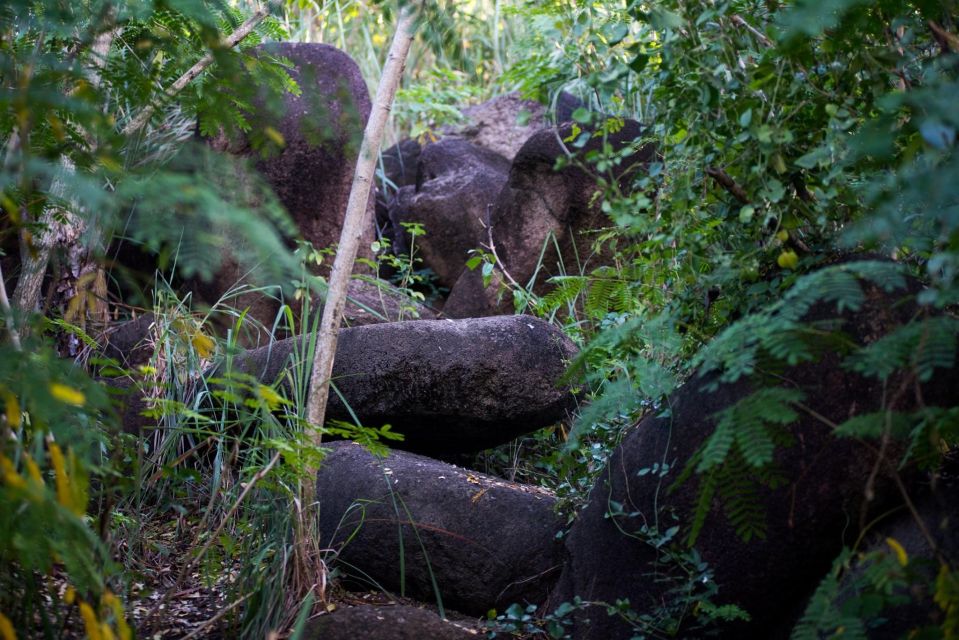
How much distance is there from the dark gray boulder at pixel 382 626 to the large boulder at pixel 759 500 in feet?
1.39

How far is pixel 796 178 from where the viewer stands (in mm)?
2389

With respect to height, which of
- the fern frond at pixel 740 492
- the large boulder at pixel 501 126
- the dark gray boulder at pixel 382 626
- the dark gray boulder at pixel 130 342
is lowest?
the dark gray boulder at pixel 382 626

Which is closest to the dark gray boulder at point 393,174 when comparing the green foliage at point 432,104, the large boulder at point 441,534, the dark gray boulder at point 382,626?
the green foliage at point 432,104

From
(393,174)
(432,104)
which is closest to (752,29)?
(432,104)

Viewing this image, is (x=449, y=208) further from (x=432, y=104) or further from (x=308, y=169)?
(x=432, y=104)

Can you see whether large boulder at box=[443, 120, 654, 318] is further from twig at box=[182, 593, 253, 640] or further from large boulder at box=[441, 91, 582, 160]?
twig at box=[182, 593, 253, 640]

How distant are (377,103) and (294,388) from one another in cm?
102

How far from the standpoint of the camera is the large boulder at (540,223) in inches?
214

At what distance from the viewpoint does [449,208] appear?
19.9 ft

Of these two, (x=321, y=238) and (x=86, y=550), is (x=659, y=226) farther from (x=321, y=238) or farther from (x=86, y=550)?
(x=321, y=238)

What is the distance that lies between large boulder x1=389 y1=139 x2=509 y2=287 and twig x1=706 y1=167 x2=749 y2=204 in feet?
11.5

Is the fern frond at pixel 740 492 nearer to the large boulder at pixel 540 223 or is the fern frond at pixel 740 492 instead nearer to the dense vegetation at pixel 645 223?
the dense vegetation at pixel 645 223

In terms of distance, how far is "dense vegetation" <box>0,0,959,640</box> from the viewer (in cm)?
155

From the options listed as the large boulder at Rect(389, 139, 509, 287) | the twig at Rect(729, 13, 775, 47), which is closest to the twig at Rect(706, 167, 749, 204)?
the twig at Rect(729, 13, 775, 47)
